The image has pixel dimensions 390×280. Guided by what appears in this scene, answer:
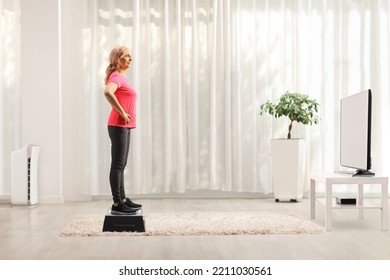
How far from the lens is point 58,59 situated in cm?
692

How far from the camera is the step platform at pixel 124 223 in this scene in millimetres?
4723

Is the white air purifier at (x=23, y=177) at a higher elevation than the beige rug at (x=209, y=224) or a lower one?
higher

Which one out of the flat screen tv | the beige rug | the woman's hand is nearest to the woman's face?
the woman's hand

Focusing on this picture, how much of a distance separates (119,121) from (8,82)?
2851 millimetres

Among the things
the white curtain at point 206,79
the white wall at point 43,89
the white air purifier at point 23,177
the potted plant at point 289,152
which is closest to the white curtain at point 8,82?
the white curtain at point 206,79

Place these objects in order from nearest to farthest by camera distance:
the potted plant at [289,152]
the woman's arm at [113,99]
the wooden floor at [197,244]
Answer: the wooden floor at [197,244] → the woman's arm at [113,99] → the potted plant at [289,152]

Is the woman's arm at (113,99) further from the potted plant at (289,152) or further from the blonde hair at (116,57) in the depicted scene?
the potted plant at (289,152)

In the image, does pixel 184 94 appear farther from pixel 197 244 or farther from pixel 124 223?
pixel 197 244

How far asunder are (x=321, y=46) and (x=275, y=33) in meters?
0.55

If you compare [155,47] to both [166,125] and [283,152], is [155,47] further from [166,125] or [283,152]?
[283,152]

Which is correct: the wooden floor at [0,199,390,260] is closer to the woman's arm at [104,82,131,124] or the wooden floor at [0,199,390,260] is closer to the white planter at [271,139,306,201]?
the woman's arm at [104,82,131,124]

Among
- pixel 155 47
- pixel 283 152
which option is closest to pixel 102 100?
pixel 155 47

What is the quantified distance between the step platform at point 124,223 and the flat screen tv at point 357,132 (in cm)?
172

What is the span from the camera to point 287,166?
679 cm
